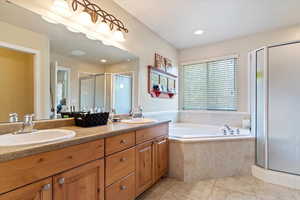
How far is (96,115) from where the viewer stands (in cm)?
164

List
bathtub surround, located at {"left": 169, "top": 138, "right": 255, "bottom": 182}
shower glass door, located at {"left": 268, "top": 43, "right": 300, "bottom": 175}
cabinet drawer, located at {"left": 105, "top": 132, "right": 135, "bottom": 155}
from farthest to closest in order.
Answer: bathtub surround, located at {"left": 169, "top": 138, "right": 255, "bottom": 182}
shower glass door, located at {"left": 268, "top": 43, "right": 300, "bottom": 175}
cabinet drawer, located at {"left": 105, "top": 132, "right": 135, "bottom": 155}

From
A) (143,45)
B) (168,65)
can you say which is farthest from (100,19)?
(168,65)

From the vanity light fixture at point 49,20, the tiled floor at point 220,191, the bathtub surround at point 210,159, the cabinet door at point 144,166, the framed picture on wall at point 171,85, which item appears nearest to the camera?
the vanity light fixture at point 49,20

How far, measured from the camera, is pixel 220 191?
6.43 feet

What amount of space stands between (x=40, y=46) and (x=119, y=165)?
1.26 metres

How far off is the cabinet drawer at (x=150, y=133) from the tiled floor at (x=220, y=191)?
66 centimetres

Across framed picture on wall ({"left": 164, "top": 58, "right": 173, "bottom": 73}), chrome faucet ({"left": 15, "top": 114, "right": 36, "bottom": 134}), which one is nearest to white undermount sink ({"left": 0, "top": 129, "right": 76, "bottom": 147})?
chrome faucet ({"left": 15, "top": 114, "right": 36, "bottom": 134})

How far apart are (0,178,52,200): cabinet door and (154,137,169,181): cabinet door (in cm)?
121

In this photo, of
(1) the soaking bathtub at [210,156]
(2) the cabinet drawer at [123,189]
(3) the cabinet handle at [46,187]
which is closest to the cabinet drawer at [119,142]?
(2) the cabinet drawer at [123,189]

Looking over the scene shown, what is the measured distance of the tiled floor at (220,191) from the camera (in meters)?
1.84

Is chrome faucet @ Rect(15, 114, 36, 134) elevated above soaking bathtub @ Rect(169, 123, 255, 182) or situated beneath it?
elevated above

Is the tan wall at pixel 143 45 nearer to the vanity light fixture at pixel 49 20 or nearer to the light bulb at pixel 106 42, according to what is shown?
the light bulb at pixel 106 42

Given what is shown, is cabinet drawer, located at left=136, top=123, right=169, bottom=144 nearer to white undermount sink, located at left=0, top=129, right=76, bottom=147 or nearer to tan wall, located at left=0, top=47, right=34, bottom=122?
white undermount sink, located at left=0, top=129, right=76, bottom=147

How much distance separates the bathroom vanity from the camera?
807 mm
